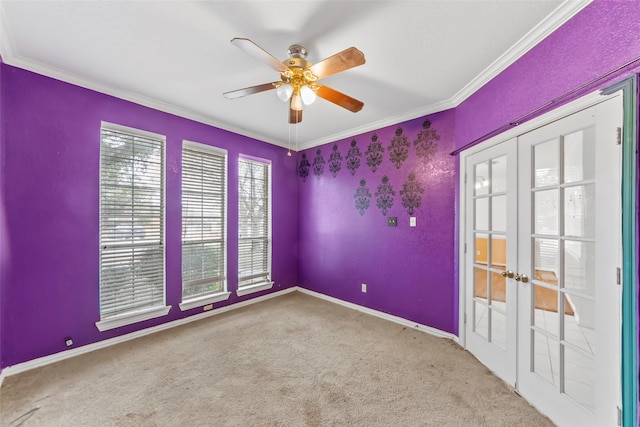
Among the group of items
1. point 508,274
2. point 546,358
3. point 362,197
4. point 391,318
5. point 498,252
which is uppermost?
point 362,197

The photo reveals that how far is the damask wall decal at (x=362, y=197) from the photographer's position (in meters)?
3.59

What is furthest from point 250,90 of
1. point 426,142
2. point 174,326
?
point 174,326

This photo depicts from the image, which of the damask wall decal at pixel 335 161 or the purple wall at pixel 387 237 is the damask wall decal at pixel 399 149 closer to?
the purple wall at pixel 387 237

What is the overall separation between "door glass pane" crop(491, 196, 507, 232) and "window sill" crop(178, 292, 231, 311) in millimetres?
3393

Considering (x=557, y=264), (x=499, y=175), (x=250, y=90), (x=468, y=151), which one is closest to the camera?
(x=557, y=264)

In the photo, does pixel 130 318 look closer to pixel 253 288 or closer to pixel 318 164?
pixel 253 288

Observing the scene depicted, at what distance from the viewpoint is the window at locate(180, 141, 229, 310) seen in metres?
3.18

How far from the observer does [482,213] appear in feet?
7.86

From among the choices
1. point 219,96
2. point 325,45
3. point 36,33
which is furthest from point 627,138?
point 36,33

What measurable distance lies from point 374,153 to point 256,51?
92.5 inches

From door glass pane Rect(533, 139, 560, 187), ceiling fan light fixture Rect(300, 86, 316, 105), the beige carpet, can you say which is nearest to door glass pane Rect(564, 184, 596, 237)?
door glass pane Rect(533, 139, 560, 187)

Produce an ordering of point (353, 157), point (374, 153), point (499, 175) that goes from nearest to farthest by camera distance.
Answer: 1. point (499, 175)
2. point (374, 153)
3. point (353, 157)

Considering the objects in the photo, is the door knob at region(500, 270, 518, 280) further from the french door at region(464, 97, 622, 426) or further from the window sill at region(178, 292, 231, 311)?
the window sill at region(178, 292, 231, 311)

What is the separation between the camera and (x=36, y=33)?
178 cm
